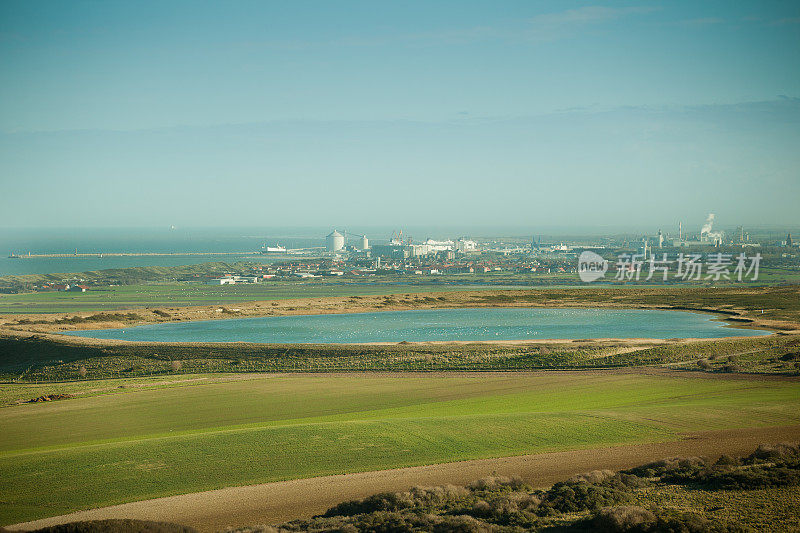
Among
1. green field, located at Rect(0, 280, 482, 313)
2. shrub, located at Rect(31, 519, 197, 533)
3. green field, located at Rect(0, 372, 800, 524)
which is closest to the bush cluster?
shrub, located at Rect(31, 519, 197, 533)

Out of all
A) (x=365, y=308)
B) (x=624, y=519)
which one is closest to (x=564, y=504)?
(x=624, y=519)

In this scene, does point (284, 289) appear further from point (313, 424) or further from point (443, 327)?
point (313, 424)

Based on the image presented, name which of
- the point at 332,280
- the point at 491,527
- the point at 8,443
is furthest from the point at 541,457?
the point at 332,280

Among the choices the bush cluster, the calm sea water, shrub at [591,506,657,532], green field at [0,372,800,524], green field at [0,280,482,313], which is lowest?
green field at [0,280,482,313]

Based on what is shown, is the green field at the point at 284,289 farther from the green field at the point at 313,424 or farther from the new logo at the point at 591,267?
the green field at the point at 313,424

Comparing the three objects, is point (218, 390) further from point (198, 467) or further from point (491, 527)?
point (491, 527)

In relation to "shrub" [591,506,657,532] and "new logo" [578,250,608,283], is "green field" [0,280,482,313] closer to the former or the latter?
"new logo" [578,250,608,283]
